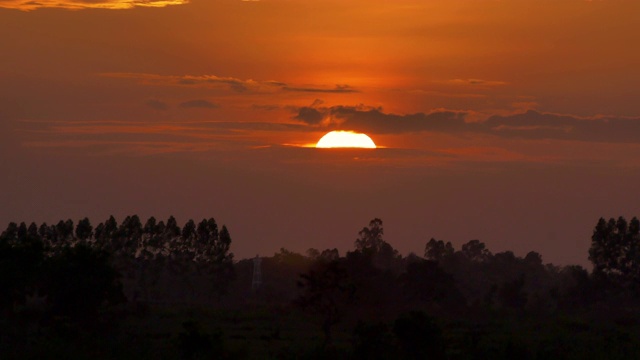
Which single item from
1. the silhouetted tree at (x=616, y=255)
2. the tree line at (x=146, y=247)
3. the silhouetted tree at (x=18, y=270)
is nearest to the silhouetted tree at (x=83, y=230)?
the tree line at (x=146, y=247)

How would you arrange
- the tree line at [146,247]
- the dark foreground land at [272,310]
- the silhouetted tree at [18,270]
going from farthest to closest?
the tree line at [146,247] < the silhouetted tree at [18,270] < the dark foreground land at [272,310]

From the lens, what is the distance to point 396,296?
480ft

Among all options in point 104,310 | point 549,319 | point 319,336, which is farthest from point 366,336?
point 549,319

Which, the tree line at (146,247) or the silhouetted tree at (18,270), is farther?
the tree line at (146,247)

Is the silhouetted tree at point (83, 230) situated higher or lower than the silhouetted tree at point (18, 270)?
higher

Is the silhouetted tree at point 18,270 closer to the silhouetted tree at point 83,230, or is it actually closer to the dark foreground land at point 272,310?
the dark foreground land at point 272,310

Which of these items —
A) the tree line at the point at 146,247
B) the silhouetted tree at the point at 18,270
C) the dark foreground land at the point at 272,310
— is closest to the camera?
the dark foreground land at the point at 272,310

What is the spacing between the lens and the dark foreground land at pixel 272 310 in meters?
89.4

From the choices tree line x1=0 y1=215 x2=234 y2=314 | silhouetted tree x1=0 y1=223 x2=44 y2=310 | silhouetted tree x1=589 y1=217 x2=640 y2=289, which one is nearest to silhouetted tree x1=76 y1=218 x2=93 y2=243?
tree line x1=0 y1=215 x2=234 y2=314

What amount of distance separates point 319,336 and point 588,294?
5707 cm

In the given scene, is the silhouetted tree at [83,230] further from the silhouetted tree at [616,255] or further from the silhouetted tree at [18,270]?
the silhouetted tree at [616,255]

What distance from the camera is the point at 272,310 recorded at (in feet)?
441

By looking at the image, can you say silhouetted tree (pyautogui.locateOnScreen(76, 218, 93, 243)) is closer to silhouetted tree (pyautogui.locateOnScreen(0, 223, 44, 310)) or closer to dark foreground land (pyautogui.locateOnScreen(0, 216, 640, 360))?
dark foreground land (pyautogui.locateOnScreen(0, 216, 640, 360))

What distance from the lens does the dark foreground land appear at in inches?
3519
